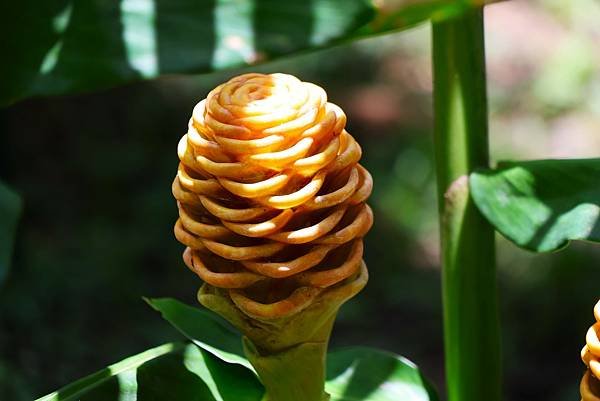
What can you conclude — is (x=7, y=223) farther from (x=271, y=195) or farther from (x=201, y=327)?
(x=271, y=195)

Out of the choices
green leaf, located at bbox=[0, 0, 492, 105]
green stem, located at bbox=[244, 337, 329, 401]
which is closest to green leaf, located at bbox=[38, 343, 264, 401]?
green stem, located at bbox=[244, 337, 329, 401]

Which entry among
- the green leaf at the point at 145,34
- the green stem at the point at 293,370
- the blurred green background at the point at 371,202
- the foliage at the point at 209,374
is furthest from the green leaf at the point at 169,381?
the blurred green background at the point at 371,202

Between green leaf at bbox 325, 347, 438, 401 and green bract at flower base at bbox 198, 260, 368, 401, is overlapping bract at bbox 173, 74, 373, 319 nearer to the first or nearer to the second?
green bract at flower base at bbox 198, 260, 368, 401

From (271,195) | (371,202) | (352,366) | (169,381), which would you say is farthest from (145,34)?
(371,202)

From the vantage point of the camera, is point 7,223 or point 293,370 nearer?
point 293,370

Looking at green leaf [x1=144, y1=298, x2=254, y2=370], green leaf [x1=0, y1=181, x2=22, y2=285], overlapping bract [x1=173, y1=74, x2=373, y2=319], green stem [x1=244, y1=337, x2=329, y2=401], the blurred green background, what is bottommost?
the blurred green background

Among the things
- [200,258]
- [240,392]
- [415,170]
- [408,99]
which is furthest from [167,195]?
[200,258]
